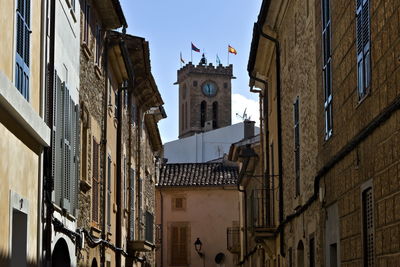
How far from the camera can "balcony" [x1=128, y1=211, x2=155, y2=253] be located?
93.4 feet

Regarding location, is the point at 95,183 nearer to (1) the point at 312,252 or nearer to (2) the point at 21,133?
(1) the point at 312,252

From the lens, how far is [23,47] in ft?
40.0

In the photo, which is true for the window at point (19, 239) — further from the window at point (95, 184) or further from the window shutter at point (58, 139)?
the window at point (95, 184)

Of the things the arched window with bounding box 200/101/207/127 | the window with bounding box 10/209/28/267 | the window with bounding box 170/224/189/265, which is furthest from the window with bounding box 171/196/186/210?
the arched window with bounding box 200/101/207/127

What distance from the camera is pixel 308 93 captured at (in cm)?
1733

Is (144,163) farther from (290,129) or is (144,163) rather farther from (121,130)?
(290,129)

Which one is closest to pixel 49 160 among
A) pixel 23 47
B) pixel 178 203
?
pixel 23 47

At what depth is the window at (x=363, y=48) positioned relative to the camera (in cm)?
1118

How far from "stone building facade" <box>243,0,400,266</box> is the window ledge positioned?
153 inches

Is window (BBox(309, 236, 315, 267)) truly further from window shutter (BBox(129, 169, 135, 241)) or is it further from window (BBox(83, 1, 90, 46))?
window shutter (BBox(129, 169, 135, 241))

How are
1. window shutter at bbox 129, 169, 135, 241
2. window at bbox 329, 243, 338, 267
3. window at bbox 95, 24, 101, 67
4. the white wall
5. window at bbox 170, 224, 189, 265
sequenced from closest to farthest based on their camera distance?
window at bbox 329, 243, 338, 267 < window at bbox 95, 24, 101, 67 < window shutter at bbox 129, 169, 135, 241 < window at bbox 170, 224, 189, 265 < the white wall

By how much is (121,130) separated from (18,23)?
563 inches

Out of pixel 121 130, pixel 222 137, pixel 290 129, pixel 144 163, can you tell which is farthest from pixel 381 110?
pixel 222 137

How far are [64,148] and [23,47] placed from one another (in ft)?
12.6
